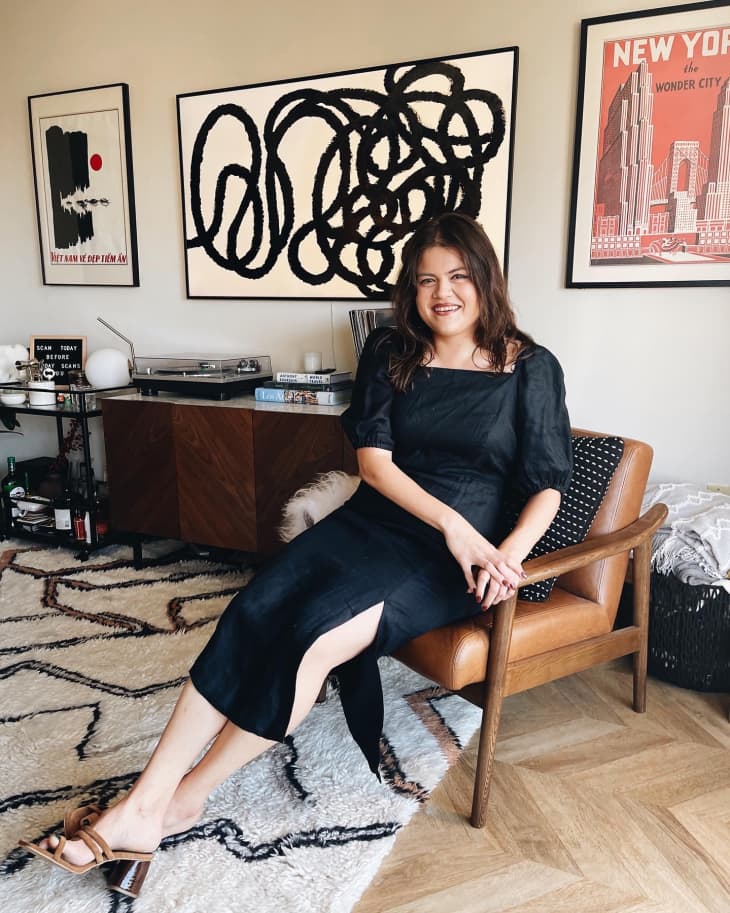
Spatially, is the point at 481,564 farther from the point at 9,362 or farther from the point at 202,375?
the point at 9,362

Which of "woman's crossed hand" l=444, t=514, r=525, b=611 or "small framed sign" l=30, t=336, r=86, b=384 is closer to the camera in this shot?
"woman's crossed hand" l=444, t=514, r=525, b=611

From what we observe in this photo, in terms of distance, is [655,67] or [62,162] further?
[62,162]

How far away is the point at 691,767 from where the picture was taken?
1.76 meters

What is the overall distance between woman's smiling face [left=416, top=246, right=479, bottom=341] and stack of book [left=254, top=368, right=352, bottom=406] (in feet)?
3.30

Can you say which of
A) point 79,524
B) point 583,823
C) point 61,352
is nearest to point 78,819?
point 583,823

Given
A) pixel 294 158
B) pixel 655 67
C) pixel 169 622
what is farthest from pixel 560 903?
pixel 294 158

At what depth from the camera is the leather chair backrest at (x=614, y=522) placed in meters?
1.81

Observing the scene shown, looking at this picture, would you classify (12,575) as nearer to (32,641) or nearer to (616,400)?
(32,641)

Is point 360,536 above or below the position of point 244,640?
above

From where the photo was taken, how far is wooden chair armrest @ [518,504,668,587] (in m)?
1.55

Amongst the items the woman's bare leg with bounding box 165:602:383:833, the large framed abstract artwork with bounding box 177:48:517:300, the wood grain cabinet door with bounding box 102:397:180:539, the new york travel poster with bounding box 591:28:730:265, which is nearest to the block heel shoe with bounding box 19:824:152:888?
the woman's bare leg with bounding box 165:602:383:833

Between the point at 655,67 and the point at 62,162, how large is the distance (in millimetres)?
2549

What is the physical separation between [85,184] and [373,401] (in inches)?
91.7

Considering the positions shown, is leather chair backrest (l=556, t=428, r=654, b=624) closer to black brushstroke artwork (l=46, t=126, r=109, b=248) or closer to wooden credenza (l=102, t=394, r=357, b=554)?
wooden credenza (l=102, t=394, r=357, b=554)
